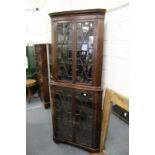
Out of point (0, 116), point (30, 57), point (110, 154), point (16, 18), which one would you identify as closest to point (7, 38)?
point (16, 18)

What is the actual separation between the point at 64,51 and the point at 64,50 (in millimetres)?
14

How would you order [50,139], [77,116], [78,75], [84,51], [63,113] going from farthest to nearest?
1. [50,139]
2. [63,113]
3. [77,116]
4. [78,75]
5. [84,51]

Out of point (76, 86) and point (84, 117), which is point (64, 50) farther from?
point (84, 117)

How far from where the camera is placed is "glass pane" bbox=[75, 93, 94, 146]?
7.84ft

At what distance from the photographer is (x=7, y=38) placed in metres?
0.80

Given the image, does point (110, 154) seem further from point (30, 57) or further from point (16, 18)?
point (30, 57)

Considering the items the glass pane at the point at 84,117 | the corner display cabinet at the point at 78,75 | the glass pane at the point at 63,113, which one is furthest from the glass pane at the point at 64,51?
the glass pane at the point at 84,117

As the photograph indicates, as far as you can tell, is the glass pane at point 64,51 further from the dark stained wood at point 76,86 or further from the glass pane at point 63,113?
the glass pane at point 63,113

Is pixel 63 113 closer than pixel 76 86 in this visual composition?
No

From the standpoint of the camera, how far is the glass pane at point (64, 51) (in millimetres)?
2388

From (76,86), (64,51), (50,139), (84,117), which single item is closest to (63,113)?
(84,117)

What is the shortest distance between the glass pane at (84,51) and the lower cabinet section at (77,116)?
20 cm

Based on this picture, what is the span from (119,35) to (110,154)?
160 centimetres

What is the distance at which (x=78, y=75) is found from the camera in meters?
A: 2.41
